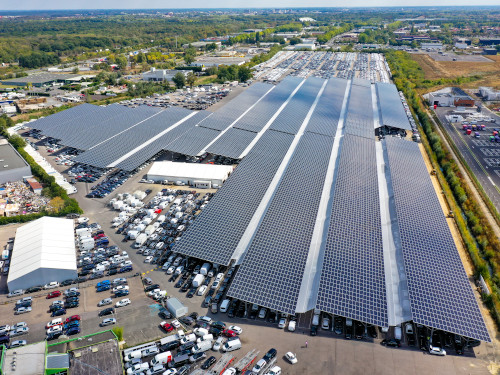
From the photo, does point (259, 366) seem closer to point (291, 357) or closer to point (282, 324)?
point (291, 357)

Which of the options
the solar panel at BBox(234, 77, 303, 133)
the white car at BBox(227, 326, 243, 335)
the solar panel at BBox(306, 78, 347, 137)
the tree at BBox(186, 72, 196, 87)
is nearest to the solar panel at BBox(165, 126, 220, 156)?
the solar panel at BBox(234, 77, 303, 133)

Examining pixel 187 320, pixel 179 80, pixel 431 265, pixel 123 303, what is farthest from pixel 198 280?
pixel 179 80

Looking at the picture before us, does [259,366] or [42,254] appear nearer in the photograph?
[259,366]

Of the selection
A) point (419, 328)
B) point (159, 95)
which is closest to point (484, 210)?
point (419, 328)

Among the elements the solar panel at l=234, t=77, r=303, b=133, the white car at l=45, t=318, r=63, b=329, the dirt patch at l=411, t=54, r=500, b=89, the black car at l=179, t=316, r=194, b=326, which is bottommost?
the white car at l=45, t=318, r=63, b=329

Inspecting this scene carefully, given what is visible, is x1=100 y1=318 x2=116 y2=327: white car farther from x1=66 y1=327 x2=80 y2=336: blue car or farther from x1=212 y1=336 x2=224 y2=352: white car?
x1=212 y1=336 x2=224 y2=352: white car

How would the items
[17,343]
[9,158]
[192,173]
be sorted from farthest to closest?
1. [9,158]
2. [192,173]
3. [17,343]
